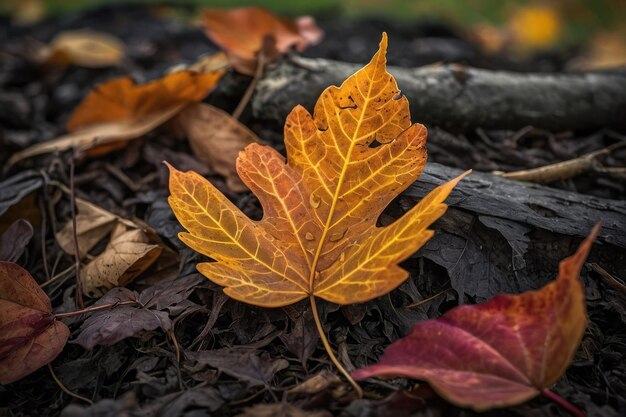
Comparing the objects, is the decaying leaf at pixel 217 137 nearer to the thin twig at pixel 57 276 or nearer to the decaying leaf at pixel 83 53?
the thin twig at pixel 57 276

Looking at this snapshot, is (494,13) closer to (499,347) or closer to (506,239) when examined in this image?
(506,239)

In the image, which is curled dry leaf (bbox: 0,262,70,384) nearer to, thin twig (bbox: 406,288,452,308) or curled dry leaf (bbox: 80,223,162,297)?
curled dry leaf (bbox: 80,223,162,297)

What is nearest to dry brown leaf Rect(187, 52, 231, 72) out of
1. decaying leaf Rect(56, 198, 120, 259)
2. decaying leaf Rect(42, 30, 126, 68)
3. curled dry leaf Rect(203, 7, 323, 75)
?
curled dry leaf Rect(203, 7, 323, 75)

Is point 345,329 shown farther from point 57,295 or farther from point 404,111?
point 57,295

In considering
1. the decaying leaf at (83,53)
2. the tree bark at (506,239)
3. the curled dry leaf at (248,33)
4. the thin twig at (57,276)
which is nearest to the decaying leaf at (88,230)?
the thin twig at (57,276)

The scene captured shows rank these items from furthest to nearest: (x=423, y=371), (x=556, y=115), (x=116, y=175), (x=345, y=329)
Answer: (x=556, y=115), (x=116, y=175), (x=345, y=329), (x=423, y=371)

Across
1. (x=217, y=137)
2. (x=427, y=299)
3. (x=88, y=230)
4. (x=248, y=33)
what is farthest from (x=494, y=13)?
(x=88, y=230)

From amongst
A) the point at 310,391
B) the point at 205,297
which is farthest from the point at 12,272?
the point at 310,391
